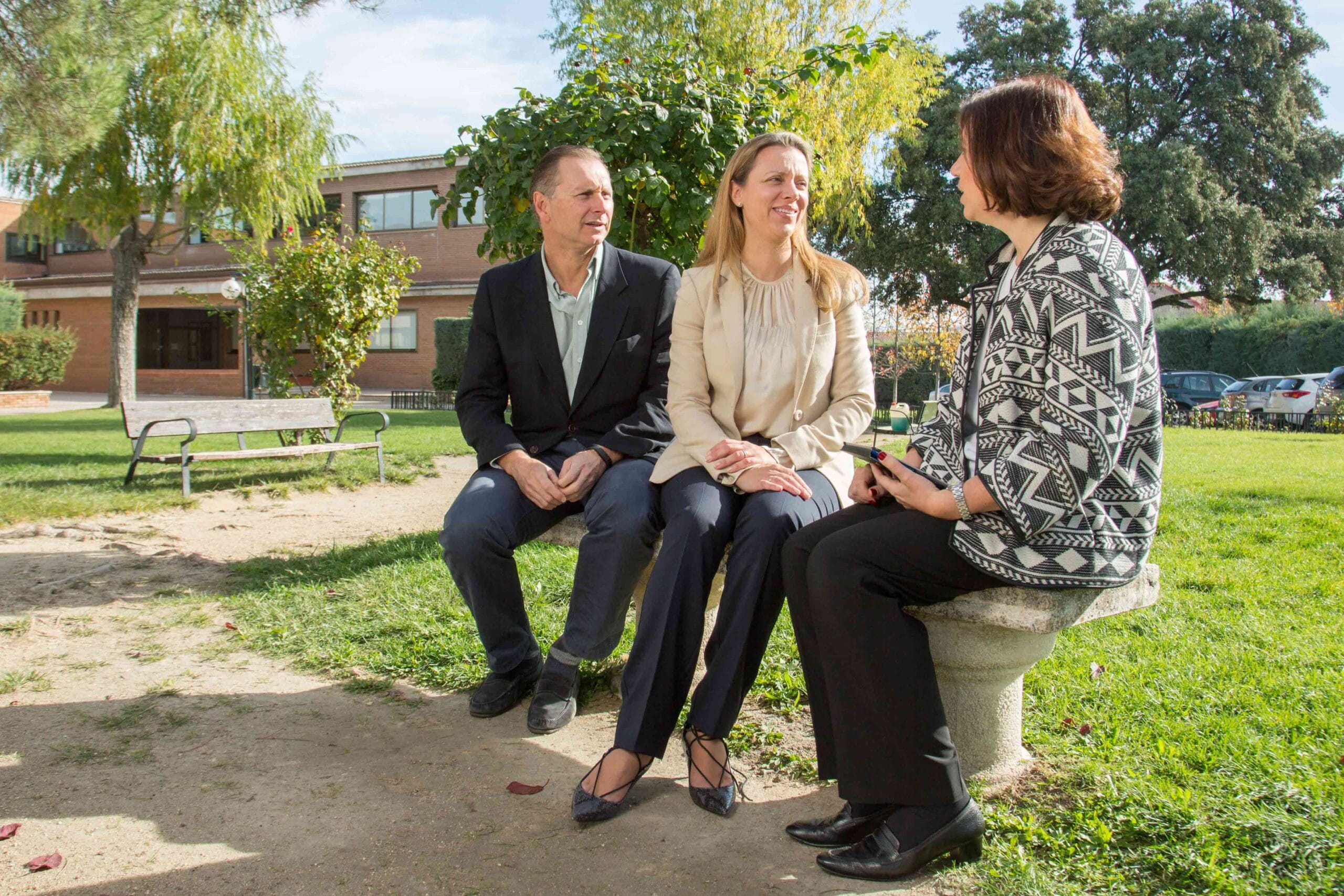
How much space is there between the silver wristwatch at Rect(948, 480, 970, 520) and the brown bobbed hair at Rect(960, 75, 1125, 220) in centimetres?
70

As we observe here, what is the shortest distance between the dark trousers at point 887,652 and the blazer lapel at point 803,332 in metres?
0.84

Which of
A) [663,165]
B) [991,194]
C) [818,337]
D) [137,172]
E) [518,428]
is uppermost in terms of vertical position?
[137,172]

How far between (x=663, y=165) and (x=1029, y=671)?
297cm

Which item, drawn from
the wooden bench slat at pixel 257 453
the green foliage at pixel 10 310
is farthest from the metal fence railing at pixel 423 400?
the wooden bench slat at pixel 257 453

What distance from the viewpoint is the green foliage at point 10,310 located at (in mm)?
28359

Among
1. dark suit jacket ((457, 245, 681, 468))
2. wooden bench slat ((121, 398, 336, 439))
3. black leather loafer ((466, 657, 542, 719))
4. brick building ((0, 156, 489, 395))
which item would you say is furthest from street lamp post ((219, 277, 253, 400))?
black leather loafer ((466, 657, 542, 719))

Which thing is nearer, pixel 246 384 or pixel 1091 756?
pixel 1091 756

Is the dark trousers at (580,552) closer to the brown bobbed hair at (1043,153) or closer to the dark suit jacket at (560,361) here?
the dark suit jacket at (560,361)

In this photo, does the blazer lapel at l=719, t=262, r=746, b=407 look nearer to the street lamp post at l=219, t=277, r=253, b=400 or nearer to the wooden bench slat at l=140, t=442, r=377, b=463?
the wooden bench slat at l=140, t=442, r=377, b=463

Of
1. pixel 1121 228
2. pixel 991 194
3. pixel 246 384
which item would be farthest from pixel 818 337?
pixel 1121 228

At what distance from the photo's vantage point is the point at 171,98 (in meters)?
16.2

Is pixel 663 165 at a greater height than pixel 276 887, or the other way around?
pixel 663 165

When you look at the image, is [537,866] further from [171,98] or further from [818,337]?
[171,98]

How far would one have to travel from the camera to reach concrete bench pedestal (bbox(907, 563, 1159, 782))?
2.36 m
